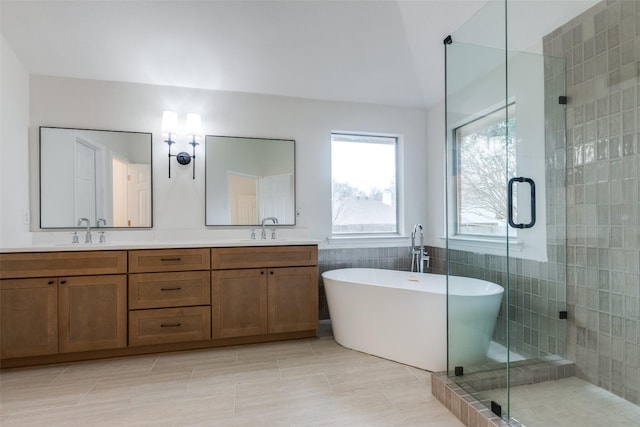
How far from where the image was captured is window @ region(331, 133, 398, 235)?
3488 millimetres

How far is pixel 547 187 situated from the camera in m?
2.15

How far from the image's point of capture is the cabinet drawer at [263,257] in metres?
2.64

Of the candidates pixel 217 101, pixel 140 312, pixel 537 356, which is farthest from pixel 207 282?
pixel 537 356

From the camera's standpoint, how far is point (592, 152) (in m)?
1.99

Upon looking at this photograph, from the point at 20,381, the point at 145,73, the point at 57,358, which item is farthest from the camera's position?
the point at 145,73

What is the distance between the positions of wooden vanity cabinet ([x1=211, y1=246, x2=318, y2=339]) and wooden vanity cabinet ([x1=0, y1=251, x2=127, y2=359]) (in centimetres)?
71

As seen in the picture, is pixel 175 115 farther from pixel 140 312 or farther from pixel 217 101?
pixel 140 312

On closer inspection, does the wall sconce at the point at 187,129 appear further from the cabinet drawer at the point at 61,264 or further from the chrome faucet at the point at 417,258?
the chrome faucet at the point at 417,258

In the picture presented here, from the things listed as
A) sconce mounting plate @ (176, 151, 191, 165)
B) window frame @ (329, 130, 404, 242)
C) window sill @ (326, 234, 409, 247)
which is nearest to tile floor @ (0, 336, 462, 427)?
window sill @ (326, 234, 409, 247)

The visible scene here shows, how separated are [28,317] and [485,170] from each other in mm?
3309

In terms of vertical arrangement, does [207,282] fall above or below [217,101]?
below

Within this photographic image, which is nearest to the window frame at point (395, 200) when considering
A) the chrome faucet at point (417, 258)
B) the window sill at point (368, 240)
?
the window sill at point (368, 240)

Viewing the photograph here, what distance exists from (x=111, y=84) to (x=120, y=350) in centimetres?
229

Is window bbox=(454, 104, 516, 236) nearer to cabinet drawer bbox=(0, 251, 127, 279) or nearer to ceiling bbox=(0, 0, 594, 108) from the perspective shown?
ceiling bbox=(0, 0, 594, 108)
